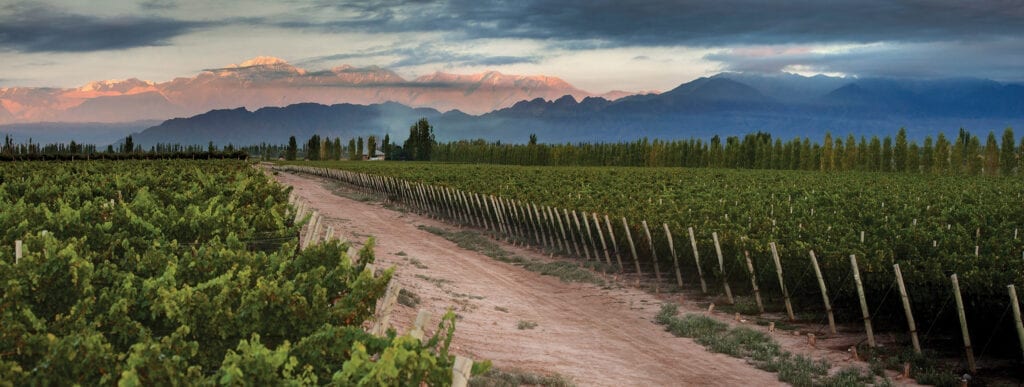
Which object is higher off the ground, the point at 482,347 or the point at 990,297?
the point at 990,297

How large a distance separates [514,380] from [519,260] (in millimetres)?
16170

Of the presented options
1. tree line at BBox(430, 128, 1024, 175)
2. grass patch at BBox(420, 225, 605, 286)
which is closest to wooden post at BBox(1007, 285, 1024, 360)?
grass patch at BBox(420, 225, 605, 286)

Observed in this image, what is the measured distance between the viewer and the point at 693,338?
17906 mm

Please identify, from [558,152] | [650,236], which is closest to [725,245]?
[650,236]

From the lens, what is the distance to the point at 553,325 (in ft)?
62.6

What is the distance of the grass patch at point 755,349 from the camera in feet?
47.5

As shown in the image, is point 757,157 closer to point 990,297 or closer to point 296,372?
point 990,297

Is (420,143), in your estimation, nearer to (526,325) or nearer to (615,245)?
(615,245)

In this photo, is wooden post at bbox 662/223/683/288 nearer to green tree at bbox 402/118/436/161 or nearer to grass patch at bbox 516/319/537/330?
grass patch at bbox 516/319/537/330

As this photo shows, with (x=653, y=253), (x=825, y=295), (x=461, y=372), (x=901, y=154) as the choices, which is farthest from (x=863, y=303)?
(x=901, y=154)

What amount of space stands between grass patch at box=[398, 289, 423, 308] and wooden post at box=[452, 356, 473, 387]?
1389 centimetres

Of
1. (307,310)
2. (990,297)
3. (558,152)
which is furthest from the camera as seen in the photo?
(558,152)

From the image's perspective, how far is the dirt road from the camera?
1502 cm

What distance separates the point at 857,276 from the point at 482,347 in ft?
22.9
